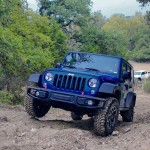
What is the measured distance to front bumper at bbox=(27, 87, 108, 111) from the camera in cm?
938

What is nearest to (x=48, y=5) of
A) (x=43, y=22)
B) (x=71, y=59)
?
(x=43, y=22)

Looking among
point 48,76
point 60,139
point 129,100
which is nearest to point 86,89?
point 48,76

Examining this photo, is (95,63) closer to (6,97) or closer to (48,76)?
(48,76)

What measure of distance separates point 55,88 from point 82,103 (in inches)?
37.3

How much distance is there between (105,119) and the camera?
30.5 ft

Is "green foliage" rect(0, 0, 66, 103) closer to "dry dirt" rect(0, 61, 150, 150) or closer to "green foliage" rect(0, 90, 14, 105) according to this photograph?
"green foliage" rect(0, 90, 14, 105)

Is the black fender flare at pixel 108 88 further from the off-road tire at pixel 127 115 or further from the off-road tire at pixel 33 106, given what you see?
the off-road tire at pixel 127 115

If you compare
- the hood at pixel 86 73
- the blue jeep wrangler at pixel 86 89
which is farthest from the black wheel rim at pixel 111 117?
the hood at pixel 86 73

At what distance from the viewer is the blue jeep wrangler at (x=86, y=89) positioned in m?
9.40

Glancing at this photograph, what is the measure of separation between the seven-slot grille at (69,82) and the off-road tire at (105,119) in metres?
0.77

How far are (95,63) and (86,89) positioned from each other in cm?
149

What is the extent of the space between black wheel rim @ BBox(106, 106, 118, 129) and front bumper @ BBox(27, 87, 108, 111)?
31 cm

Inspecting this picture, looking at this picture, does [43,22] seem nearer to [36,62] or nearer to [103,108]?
[36,62]

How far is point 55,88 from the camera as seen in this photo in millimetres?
9992
